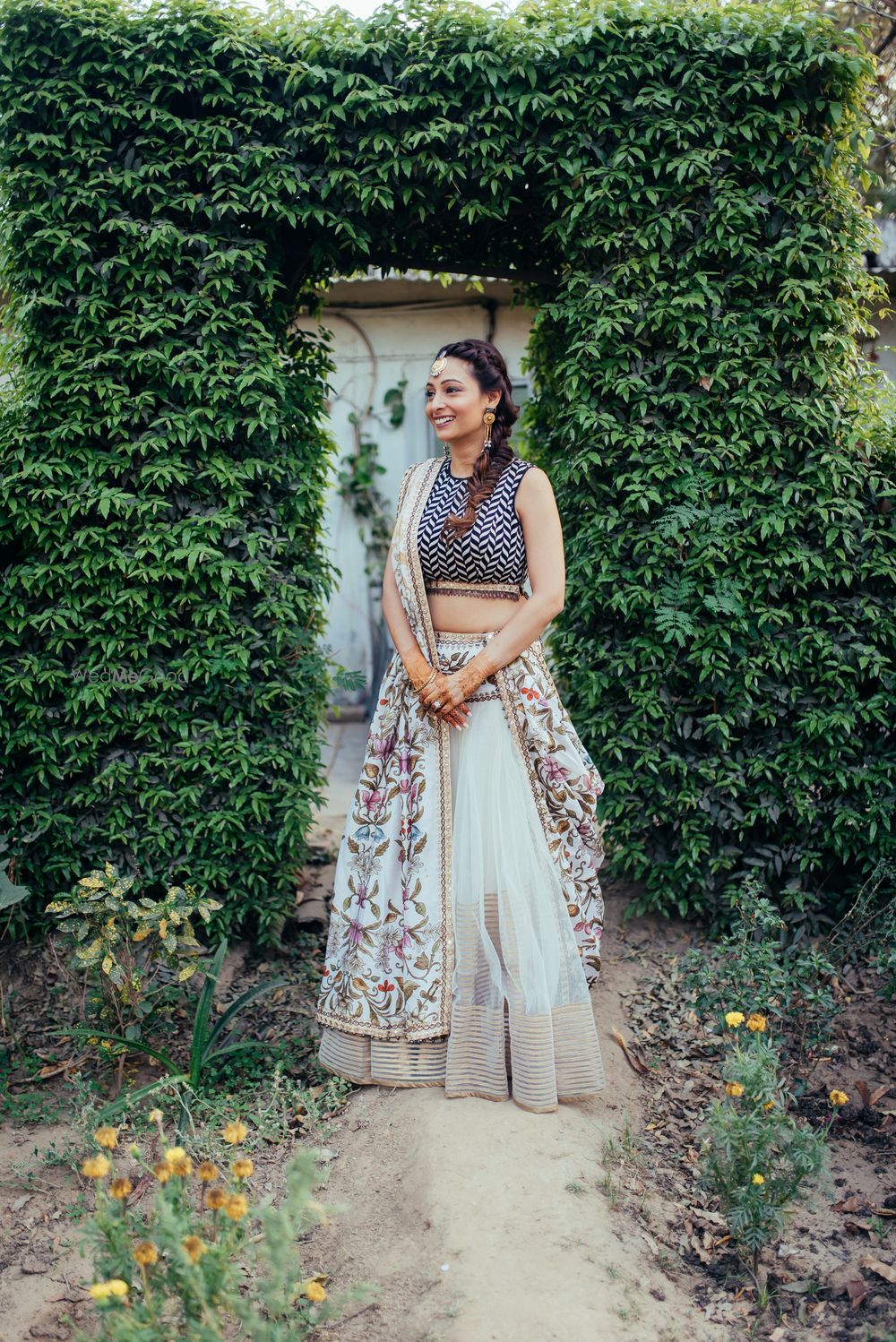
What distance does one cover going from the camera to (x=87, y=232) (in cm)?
408

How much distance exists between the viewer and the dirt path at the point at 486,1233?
2568 millimetres

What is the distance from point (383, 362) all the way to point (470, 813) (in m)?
6.08

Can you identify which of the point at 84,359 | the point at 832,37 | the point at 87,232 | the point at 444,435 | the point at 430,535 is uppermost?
the point at 832,37

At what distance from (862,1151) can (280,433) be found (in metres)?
3.26

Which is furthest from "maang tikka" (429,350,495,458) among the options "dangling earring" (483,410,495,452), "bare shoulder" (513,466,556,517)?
"bare shoulder" (513,466,556,517)

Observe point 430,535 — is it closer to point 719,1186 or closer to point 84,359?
point 84,359

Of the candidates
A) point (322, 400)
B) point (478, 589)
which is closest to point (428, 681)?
point (478, 589)

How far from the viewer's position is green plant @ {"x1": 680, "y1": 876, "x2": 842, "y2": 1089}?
3.61 m

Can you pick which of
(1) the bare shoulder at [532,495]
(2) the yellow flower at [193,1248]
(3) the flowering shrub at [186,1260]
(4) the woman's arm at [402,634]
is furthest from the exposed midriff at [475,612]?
(2) the yellow flower at [193,1248]

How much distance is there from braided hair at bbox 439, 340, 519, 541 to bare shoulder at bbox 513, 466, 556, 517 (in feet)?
0.29

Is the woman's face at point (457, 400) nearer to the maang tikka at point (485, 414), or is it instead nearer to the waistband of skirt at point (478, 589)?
the maang tikka at point (485, 414)

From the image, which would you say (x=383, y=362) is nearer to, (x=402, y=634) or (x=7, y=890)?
(x=402, y=634)

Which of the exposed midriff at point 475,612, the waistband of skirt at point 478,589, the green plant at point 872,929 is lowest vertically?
the green plant at point 872,929

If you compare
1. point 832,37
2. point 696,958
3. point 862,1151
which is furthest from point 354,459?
point 862,1151
